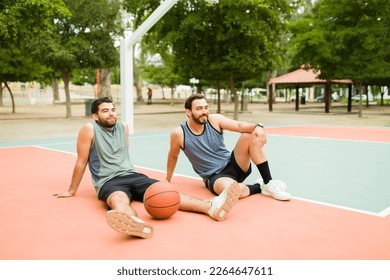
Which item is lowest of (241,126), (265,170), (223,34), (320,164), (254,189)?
(320,164)

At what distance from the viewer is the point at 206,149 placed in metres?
6.01

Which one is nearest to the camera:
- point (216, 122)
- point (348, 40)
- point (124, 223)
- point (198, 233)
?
point (124, 223)

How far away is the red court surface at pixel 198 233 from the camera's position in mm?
3898

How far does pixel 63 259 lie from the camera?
3783 mm

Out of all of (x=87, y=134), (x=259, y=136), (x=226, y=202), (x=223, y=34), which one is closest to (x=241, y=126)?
(x=259, y=136)

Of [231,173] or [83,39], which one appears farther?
[83,39]

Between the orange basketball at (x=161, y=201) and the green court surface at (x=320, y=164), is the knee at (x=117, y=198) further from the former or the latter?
the green court surface at (x=320, y=164)

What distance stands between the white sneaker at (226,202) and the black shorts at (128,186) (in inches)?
41.6

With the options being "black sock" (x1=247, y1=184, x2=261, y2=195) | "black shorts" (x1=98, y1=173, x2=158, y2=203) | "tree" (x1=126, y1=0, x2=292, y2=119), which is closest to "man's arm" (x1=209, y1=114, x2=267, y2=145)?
"black sock" (x1=247, y1=184, x2=261, y2=195)

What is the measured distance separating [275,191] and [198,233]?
1752mm

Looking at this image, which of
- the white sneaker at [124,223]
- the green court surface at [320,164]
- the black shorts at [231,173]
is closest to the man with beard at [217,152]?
the black shorts at [231,173]

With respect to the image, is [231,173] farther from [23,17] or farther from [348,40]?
[348,40]

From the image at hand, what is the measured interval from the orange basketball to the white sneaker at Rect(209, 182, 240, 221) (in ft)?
1.53

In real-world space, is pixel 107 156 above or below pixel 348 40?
below
